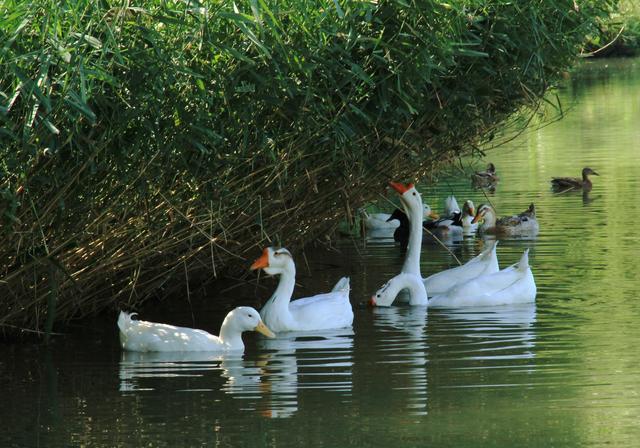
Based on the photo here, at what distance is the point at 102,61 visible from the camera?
8875 millimetres

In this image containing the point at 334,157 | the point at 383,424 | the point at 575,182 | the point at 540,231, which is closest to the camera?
the point at 383,424

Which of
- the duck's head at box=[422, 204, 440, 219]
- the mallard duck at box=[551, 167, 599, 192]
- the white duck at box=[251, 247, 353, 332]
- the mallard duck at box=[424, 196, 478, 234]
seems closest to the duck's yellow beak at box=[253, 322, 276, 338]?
the white duck at box=[251, 247, 353, 332]

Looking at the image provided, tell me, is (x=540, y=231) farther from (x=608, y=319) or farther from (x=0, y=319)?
(x=0, y=319)

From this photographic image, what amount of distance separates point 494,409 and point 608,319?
3317 millimetres

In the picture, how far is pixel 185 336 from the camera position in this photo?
1063 centimetres

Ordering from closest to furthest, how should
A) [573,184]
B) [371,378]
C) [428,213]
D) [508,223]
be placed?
1. [371,378]
2. [508,223]
3. [428,213]
4. [573,184]

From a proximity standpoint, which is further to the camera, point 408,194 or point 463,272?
point 408,194

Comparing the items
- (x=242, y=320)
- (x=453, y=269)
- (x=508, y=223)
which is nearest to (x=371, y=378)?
(x=242, y=320)

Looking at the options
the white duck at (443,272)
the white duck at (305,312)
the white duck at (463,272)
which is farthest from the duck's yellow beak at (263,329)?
the white duck at (463,272)

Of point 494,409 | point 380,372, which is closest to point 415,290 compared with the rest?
point 380,372

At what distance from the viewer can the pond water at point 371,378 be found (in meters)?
8.08

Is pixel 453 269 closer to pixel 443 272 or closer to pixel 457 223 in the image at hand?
pixel 443 272

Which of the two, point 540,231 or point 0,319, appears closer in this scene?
point 0,319

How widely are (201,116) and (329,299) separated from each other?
2498 mm
